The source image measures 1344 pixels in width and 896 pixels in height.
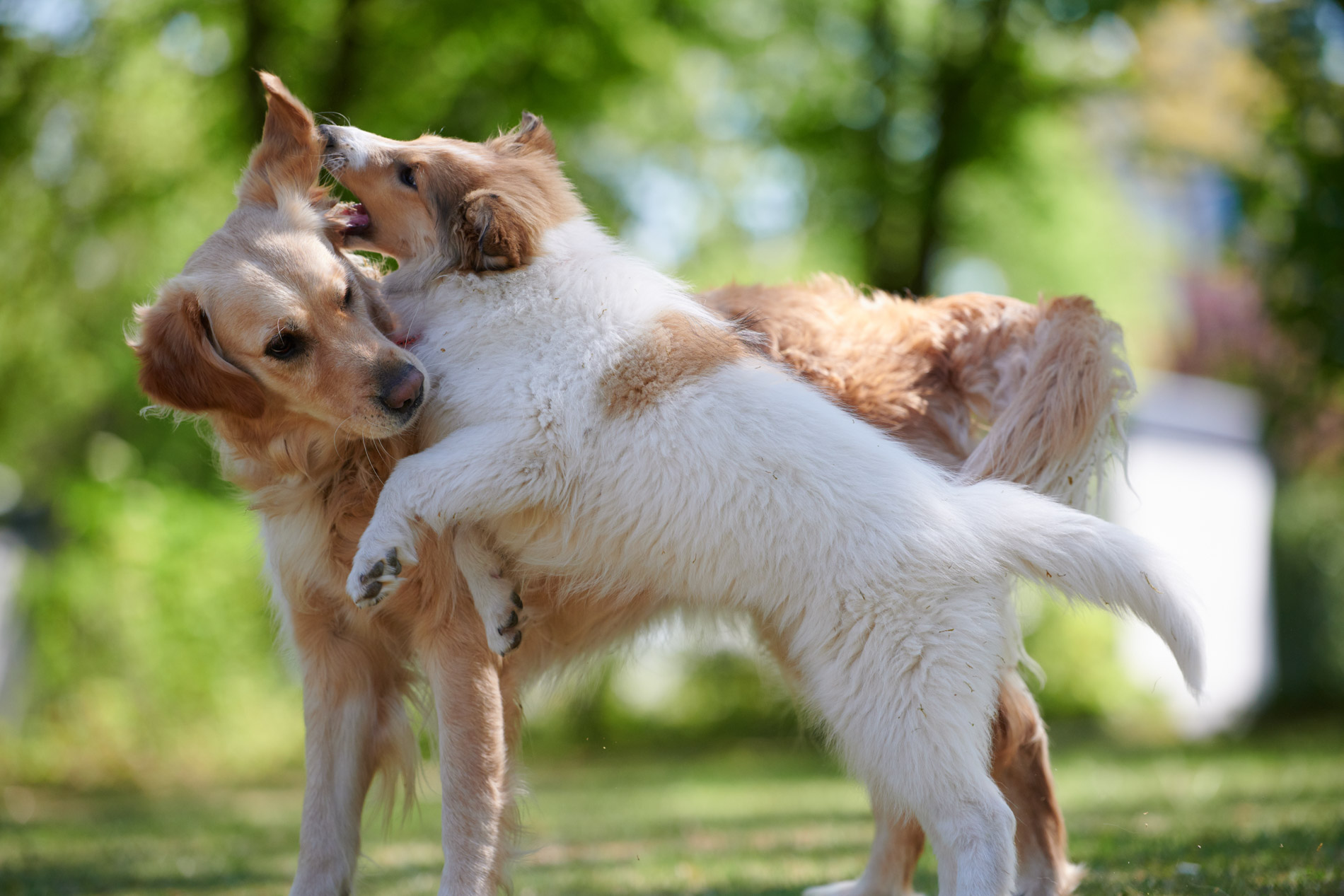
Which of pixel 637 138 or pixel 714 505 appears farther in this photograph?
pixel 637 138

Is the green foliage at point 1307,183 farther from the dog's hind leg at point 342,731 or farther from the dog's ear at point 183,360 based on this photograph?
the dog's ear at point 183,360

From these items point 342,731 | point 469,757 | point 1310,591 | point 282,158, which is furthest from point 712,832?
point 1310,591

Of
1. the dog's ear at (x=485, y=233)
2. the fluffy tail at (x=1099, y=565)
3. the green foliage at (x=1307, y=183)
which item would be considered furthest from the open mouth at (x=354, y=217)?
the green foliage at (x=1307, y=183)

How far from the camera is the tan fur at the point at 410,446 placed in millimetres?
3559

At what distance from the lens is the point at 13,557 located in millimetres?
11750

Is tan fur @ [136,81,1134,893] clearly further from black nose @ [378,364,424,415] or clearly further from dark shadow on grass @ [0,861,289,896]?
dark shadow on grass @ [0,861,289,896]

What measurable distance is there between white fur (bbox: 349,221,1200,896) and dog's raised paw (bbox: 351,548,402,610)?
2cm

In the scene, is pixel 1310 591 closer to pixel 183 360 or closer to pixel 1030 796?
pixel 1030 796

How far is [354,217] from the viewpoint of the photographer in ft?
13.2

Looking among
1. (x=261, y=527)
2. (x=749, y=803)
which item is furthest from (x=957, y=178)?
(x=261, y=527)

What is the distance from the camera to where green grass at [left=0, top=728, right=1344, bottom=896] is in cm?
493

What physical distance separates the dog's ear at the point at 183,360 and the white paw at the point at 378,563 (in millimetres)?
709

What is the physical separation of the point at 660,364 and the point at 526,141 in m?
1.26

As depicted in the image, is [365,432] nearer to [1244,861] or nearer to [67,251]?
[1244,861]
